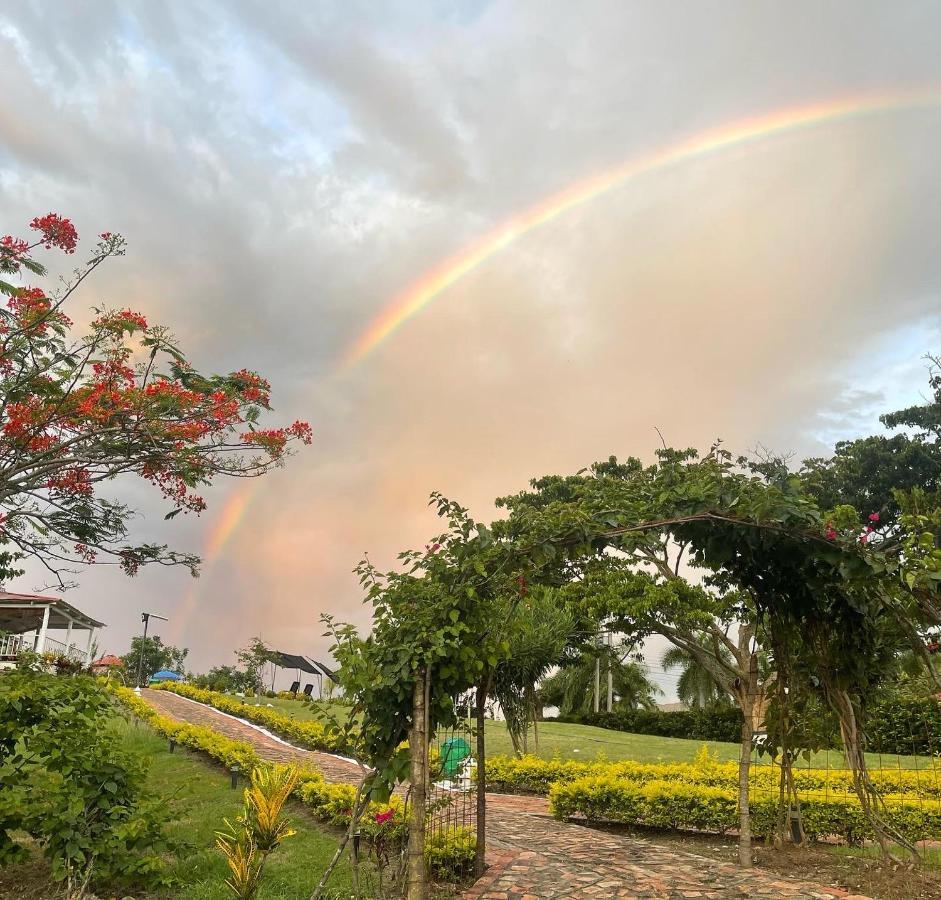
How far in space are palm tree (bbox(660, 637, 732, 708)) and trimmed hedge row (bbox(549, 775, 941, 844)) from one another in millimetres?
22615

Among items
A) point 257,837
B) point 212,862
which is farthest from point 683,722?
point 257,837

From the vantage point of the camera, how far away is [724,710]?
27266 millimetres

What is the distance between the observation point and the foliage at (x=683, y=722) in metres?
26.6

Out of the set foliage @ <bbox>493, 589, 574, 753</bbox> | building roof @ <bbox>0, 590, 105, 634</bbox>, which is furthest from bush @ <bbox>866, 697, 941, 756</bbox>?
building roof @ <bbox>0, 590, 105, 634</bbox>

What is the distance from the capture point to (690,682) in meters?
32.1

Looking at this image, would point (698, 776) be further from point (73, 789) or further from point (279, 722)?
point (279, 722)

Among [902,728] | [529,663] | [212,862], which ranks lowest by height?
[212,862]

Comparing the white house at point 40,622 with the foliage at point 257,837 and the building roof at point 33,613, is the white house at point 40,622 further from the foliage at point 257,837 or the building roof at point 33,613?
the foliage at point 257,837

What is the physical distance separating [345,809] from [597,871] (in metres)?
3.02

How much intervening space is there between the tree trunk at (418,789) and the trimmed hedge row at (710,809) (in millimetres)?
4557

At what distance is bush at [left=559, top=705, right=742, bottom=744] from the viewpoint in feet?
87.2

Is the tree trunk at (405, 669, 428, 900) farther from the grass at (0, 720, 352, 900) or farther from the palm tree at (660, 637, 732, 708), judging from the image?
the palm tree at (660, 637, 732, 708)

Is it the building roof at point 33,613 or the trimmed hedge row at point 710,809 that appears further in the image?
the building roof at point 33,613

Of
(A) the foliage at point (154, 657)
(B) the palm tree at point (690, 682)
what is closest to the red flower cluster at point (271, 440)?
(B) the palm tree at point (690, 682)
